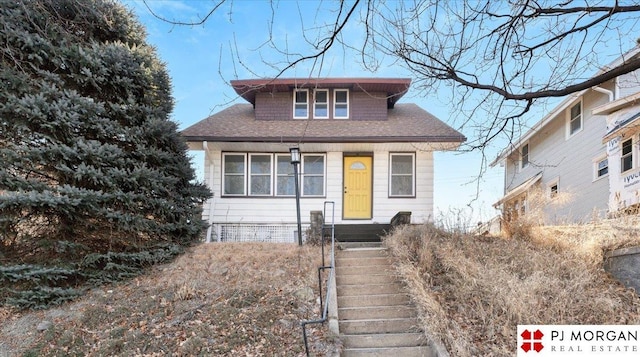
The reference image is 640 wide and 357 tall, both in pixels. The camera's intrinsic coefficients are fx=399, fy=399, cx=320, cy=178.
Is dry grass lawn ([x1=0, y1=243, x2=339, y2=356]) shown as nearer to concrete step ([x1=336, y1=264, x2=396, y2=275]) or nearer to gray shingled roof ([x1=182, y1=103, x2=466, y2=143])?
concrete step ([x1=336, y1=264, x2=396, y2=275])

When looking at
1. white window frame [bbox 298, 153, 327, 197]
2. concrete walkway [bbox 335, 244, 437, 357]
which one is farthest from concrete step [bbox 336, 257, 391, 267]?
white window frame [bbox 298, 153, 327, 197]

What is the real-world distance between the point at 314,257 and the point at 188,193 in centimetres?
308

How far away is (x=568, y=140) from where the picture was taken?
14.2 metres

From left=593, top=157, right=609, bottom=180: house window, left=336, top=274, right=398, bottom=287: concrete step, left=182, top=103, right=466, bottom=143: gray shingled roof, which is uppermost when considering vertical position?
left=182, top=103, right=466, bottom=143: gray shingled roof

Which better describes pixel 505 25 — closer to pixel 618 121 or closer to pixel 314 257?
pixel 314 257

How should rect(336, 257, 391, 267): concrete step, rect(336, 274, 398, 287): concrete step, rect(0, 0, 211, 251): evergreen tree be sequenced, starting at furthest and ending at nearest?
rect(336, 257, 391, 267): concrete step, rect(336, 274, 398, 287): concrete step, rect(0, 0, 211, 251): evergreen tree

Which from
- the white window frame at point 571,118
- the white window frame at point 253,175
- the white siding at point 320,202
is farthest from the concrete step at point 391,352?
the white window frame at point 571,118

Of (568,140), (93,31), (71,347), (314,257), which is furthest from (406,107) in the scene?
(71,347)

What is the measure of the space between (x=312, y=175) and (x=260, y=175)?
4.99 ft

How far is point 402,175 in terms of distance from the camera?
1155 centimetres

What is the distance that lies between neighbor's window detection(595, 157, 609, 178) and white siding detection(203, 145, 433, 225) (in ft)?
18.3

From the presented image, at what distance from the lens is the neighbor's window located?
12.2m

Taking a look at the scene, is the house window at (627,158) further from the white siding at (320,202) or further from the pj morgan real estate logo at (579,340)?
the pj morgan real estate logo at (579,340)

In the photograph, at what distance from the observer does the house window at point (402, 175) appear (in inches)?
452
